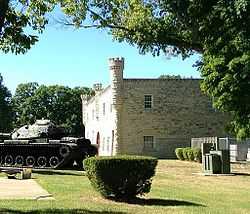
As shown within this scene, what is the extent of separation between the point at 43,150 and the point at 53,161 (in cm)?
81

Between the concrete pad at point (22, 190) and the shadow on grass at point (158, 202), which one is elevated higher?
the concrete pad at point (22, 190)

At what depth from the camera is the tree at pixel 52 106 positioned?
300 feet

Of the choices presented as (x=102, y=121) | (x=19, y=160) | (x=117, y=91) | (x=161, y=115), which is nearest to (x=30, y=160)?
(x=19, y=160)

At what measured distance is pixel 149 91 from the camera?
4869 cm

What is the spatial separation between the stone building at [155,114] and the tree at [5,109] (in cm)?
3801

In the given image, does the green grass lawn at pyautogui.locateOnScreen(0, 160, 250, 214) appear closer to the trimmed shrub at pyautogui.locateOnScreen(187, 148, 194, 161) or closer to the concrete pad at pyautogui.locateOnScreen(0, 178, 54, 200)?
the concrete pad at pyautogui.locateOnScreen(0, 178, 54, 200)

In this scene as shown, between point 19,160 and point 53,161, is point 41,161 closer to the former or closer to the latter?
point 53,161

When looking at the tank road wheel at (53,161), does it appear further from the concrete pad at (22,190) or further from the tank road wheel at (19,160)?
the concrete pad at (22,190)

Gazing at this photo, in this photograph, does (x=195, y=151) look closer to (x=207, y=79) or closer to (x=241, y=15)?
(x=207, y=79)

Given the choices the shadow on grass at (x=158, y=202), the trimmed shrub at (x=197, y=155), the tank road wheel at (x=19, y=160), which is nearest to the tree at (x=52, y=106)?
the trimmed shrub at (x=197, y=155)

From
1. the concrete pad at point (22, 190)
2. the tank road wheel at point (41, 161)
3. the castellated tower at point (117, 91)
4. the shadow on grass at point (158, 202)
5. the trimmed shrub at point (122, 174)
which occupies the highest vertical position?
the castellated tower at point (117, 91)

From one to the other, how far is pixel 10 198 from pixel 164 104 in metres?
35.4

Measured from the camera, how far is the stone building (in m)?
48.2

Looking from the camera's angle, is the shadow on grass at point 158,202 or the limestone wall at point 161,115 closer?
the shadow on grass at point 158,202
